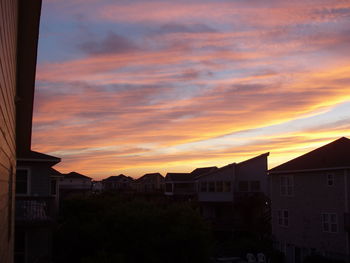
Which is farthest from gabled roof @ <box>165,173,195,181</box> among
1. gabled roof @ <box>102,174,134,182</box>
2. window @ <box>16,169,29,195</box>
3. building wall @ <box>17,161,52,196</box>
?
window @ <box>16,169,29,195</box>

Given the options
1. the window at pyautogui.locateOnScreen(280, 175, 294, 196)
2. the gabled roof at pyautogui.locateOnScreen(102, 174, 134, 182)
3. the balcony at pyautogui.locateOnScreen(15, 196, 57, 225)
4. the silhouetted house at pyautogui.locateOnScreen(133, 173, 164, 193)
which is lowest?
the balcony at pyautogui.locateOnScreen(15, 196, 57, 225)

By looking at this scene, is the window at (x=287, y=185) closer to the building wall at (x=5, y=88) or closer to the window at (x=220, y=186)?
the window at (x=220, y=186)

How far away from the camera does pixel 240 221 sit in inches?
2168

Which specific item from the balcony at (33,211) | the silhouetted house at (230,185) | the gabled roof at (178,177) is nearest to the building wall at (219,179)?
the silhouetted house at (230,185)

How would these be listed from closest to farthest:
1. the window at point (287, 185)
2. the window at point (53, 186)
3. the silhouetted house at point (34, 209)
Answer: the silhouetted house at point (34, 209) → the window at point (287, 185) → the window at point (53, 186)

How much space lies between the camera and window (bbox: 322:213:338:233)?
1374 inches

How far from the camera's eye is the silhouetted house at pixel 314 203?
34250mm

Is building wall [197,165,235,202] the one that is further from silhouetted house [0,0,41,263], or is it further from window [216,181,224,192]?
silhouetted house [0,0,41,263]

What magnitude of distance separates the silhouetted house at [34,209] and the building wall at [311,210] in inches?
825

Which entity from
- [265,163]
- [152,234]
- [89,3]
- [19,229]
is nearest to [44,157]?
[19,229]

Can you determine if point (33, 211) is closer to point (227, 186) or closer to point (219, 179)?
point (227, 186)

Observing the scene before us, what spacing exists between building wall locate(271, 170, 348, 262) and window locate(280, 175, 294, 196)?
0.40 m

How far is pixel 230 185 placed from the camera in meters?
62.2

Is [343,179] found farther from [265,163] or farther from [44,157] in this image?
[265,163]
